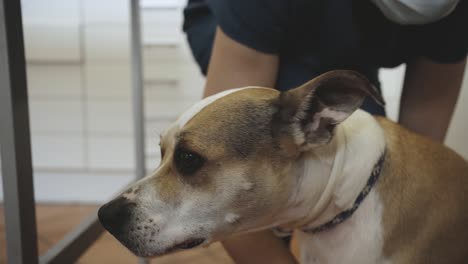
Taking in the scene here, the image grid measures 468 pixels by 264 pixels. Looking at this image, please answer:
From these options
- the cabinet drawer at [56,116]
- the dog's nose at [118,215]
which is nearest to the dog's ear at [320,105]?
the dog's nose at [118,215]

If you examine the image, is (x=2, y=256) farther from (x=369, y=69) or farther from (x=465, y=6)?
(x=465, y=6)

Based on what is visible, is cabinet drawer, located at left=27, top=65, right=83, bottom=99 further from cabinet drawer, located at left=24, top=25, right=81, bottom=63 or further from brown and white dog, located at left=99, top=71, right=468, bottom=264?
brown and white dog, located at left=99, top=71, right=468, bottom=264

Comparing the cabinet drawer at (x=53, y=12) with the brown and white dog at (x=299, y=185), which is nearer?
the brown and white dog at (x=299, y=185)

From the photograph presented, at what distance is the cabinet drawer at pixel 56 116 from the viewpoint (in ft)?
6.83

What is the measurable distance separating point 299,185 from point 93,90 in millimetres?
1515

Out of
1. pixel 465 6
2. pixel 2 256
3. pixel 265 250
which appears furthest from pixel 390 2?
pixel 2 256

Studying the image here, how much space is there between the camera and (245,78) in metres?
0.97

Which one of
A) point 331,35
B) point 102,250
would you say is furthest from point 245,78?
point 102,250

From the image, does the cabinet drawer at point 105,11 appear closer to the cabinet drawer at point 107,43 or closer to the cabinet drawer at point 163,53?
the cabinet drawer at point 107,43

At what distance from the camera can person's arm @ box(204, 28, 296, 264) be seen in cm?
96

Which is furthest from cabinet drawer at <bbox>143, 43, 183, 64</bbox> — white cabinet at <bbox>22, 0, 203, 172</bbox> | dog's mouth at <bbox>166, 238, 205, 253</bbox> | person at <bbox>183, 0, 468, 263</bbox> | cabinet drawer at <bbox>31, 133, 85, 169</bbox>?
dog's mouth at <bbox>166, 238, 205, 253</bbox>

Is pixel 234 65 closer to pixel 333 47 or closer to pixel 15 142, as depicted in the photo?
pixel 333 47

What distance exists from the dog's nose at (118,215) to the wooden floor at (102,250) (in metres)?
0.82

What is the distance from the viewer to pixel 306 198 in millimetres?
774
